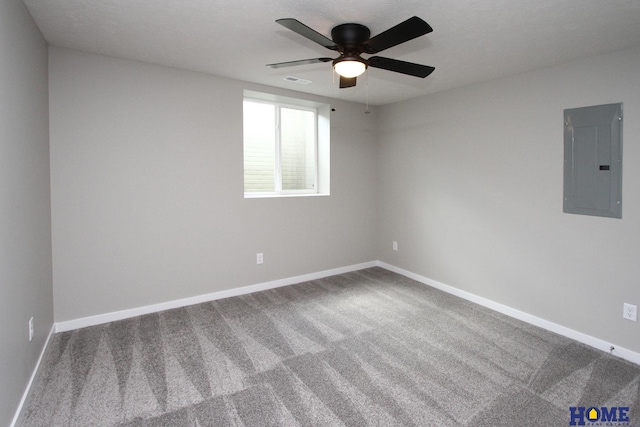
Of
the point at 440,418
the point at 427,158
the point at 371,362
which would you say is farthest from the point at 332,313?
the point at 427,158

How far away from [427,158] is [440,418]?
9.93 ft

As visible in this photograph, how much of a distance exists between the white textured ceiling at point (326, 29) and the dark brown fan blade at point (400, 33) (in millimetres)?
241

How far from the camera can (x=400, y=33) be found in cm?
181

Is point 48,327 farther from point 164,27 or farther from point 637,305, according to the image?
point 637,305

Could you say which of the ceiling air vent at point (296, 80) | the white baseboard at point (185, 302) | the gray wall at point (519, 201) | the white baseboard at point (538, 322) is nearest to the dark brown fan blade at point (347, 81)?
the ceiling air vent at point (296, 80)

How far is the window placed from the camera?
4059 mm

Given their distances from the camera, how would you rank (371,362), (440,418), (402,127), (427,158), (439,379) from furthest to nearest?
(402,127)
(427,158)
(371,362)
(439,379)
(440,418)

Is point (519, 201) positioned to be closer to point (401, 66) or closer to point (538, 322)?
point (538, 322)

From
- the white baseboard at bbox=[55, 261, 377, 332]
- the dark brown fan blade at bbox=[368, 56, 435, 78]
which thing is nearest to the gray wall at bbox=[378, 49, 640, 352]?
the white baseboard at bbox=[55, 261, 377, 332]

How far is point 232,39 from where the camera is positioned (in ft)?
8.30

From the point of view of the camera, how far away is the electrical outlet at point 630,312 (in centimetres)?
252

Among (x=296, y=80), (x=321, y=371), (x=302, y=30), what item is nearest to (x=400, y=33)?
(x=302, y=30)

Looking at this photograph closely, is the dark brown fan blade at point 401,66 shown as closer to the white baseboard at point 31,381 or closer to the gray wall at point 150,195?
the gray wall at point 150,195

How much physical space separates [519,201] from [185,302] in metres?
3.54
